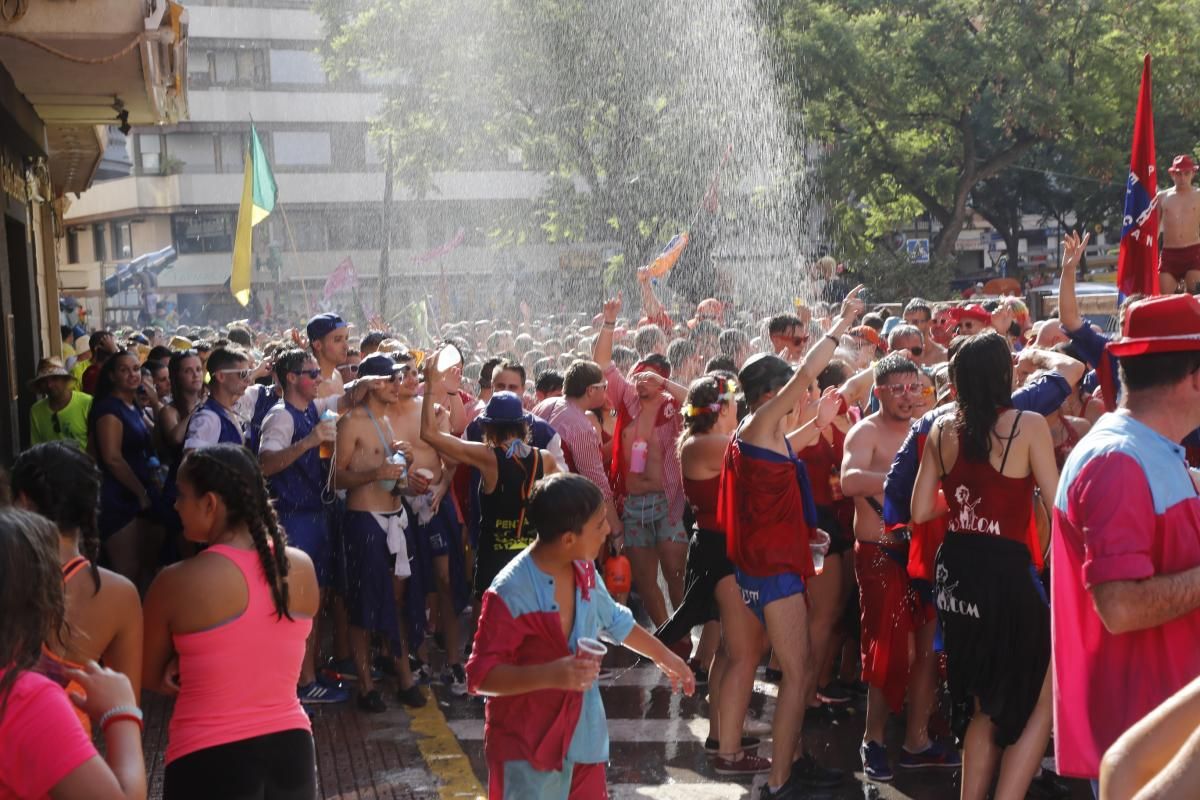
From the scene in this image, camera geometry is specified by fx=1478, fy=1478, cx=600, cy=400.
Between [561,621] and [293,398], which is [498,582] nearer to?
[561,621]

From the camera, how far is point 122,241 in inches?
2454

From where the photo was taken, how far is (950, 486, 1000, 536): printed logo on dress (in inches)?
211

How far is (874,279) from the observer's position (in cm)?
3312

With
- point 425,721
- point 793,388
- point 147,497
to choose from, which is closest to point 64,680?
point 793,388

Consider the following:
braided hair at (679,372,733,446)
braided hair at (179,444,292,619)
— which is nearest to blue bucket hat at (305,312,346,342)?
braided hair at (679,372,733,446)

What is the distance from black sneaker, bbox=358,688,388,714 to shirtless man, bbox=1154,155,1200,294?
6.74m

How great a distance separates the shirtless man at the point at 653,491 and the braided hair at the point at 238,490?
193 inches

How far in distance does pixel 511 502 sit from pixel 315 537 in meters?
1.34

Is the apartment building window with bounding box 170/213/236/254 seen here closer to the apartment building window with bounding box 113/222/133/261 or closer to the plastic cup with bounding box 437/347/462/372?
the apartment building window with bounding box 113/222/133/261

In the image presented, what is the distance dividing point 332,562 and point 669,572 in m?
2.12

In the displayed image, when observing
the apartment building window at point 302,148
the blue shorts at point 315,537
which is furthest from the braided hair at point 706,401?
the apartment building window at point 302,148

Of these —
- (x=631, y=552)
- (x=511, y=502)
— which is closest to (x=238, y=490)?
(x=511, y=502)

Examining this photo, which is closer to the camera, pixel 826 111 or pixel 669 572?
pixel 669 572

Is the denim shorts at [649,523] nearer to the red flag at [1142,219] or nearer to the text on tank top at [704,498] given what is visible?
the text on tank top at [704,498]
